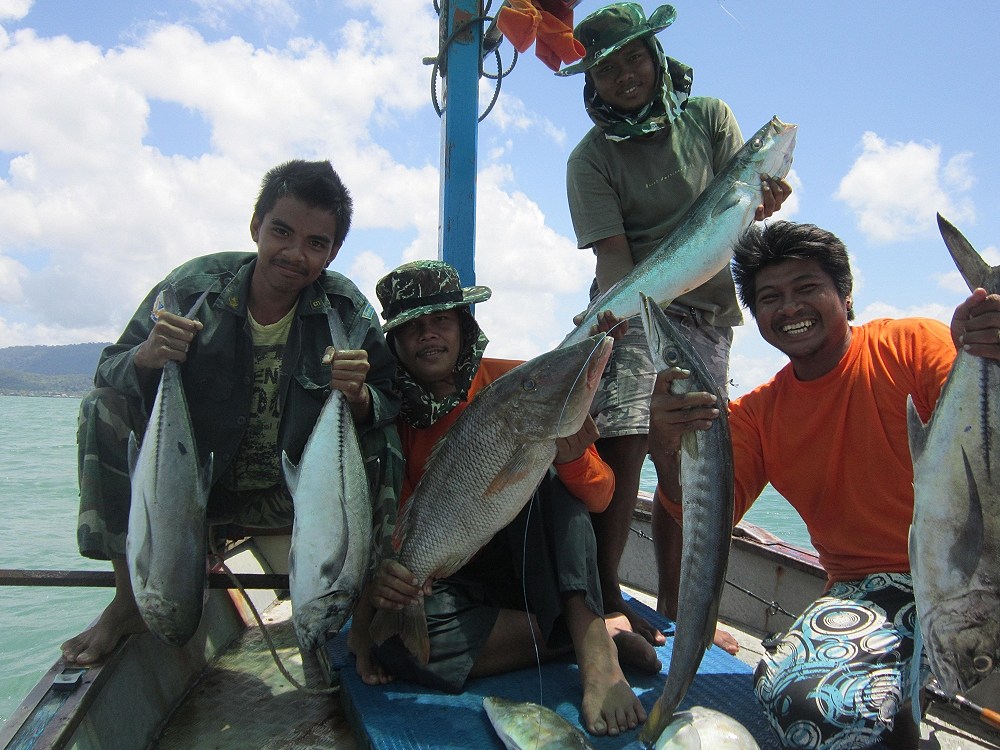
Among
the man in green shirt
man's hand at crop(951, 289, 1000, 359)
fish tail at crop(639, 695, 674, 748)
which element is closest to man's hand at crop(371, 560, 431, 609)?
the man in green shirt

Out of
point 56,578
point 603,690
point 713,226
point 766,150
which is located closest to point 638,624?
point 603,690

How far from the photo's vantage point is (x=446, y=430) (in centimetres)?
300

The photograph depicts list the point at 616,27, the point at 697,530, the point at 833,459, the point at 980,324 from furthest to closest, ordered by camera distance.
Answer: the point at 616,27 → the point at 833,459 → the point at 697,530 → the point at 980,324

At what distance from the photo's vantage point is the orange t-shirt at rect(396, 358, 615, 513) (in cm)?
275

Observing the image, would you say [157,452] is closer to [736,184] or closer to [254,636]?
[254,636]

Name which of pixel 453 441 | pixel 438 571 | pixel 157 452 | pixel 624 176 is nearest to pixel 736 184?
pixel 624 176

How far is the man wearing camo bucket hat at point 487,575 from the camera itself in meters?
2.56

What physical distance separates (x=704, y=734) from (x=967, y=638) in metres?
0.77

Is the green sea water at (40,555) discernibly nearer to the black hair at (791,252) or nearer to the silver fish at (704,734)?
the silver fish at (704,734)

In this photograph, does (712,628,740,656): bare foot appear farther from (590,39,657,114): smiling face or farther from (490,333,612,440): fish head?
(590,39,657,114): smiling face

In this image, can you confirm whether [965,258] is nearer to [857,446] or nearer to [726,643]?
[857,446]

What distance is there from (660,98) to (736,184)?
819 mm

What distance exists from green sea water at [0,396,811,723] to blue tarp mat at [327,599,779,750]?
3.00m

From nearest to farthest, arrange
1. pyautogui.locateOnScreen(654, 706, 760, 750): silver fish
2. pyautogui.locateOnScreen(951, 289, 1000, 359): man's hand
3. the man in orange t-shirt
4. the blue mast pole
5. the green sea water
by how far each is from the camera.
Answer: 1. pyautogui.locateOnScreen(951, 289, 1000, 359): man's hand
2. pyautogui.locateOnScreen(654, 706, 760, 750): silver fish
3. the man in orange t-shirt
4. the blue mast pole
5. the green sea water
